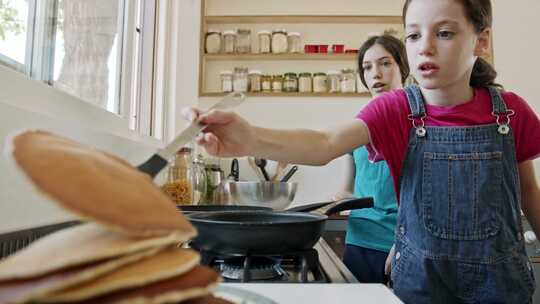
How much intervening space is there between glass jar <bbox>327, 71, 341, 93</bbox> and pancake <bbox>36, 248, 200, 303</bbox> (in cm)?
236

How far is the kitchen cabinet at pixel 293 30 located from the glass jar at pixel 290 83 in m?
0.03

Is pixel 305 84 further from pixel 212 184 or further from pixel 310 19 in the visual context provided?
pixel 212 184

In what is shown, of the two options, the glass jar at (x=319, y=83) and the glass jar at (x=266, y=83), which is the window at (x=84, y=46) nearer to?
the glass jar at (x=266, y=83)

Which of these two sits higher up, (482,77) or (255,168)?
(482,77)

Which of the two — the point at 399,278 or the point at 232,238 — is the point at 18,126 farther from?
the point at 399,278

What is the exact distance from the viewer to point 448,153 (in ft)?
2.53

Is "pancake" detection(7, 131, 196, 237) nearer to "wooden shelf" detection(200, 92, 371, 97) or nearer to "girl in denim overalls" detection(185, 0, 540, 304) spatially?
"girl in denim overalls" detection(185, 0, 540, 304)

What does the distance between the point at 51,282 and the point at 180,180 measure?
4.21ft

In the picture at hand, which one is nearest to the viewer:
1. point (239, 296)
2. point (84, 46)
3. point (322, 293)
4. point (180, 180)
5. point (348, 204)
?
point (239, 296)

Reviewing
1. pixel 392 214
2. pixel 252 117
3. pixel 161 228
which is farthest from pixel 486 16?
pixel 252 117

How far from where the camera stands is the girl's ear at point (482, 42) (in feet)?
2.56

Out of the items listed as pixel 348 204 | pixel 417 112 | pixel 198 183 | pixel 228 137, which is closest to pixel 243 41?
pixel 198 183

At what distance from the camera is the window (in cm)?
82

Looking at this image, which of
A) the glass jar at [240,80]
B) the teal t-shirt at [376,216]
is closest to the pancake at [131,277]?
the teal t-shirt at [376,216]
